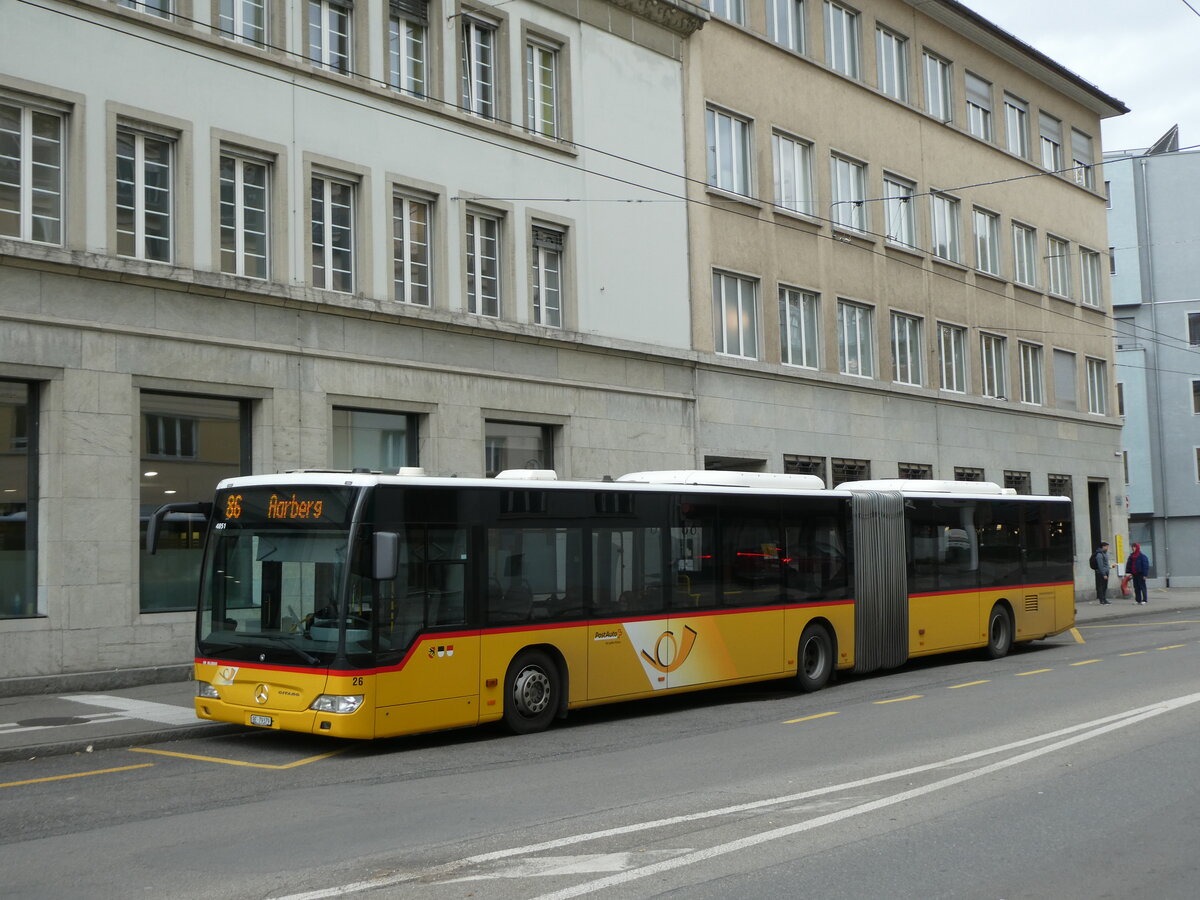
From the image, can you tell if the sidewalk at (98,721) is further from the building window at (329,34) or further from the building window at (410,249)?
the building window at (329,34)

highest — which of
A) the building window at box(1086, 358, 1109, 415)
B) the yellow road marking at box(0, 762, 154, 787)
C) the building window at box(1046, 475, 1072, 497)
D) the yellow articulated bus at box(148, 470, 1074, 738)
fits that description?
the building window at box(1086, 358, 1109, 415)

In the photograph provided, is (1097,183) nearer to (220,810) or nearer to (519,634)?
(519,634)

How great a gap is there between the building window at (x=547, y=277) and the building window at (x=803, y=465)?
7.37 metres

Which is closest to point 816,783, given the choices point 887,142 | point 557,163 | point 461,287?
point 461,287

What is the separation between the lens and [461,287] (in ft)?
71.5

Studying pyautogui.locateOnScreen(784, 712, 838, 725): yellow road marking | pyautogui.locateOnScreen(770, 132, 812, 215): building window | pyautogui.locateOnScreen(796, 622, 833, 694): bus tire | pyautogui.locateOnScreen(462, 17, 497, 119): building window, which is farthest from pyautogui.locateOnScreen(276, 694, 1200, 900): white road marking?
pyautogui.locateOnScreen(770, 132, 812, 215): building window

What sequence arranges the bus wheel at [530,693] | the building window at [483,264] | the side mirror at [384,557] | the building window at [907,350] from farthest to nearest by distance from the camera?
the building window at [907,350]
the building window at [483,264]
the bus wheel at [530,693]
the side mirror at [384,557]

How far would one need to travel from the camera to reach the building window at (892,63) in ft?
109

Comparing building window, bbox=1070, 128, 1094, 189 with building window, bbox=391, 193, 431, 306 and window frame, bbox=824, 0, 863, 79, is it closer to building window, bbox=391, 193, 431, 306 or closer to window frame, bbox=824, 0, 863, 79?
window frame, bbox=824, 0, 863, 79

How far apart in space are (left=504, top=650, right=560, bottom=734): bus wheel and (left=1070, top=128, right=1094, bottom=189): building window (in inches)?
1308

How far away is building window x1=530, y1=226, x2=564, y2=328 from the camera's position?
23.4 m

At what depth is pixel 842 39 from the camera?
32094 millimetres

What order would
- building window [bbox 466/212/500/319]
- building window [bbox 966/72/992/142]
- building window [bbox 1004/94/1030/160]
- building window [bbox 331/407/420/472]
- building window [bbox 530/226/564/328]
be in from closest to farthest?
building window [bbox 331/407/420/472] → building window [bbox 466/212/500/319] → building window [bbox 530/226/564/328] → building window [bbox 966/72/992/142] → building window [bbox 1004/94/1030/160]

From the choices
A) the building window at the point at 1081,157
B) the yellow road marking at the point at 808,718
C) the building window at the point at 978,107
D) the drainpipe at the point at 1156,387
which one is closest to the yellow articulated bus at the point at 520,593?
the yellow road marking at the point at 808,718
